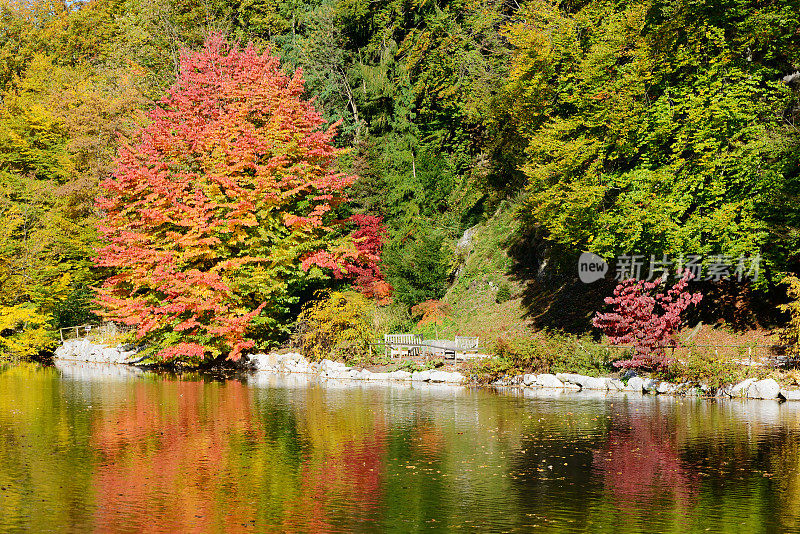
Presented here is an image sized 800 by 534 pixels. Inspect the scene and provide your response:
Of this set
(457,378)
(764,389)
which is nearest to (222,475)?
(457,378)

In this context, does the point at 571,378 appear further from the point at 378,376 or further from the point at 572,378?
the point at 378,376

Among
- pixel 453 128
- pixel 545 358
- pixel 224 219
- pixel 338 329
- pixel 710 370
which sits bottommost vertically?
pixel 710 370

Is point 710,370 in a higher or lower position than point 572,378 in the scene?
higher

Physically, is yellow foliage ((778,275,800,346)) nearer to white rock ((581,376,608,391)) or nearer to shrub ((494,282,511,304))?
white rock ((581,376,608,391))

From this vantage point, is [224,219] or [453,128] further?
[453,128]

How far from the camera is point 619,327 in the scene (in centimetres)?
2784

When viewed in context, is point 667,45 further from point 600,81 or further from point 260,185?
point 260,185

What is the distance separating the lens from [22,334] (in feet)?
141

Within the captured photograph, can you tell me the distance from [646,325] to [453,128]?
2466 cm

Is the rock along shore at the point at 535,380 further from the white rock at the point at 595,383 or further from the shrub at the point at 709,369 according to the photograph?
the shrub at the point at 709,369

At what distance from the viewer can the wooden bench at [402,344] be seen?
33406mm

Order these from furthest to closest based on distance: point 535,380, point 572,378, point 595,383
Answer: point 535,380, point 572,378, point 595,383

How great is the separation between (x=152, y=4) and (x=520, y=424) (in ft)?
140

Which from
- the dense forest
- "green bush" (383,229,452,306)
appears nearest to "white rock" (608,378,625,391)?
the dense forest
